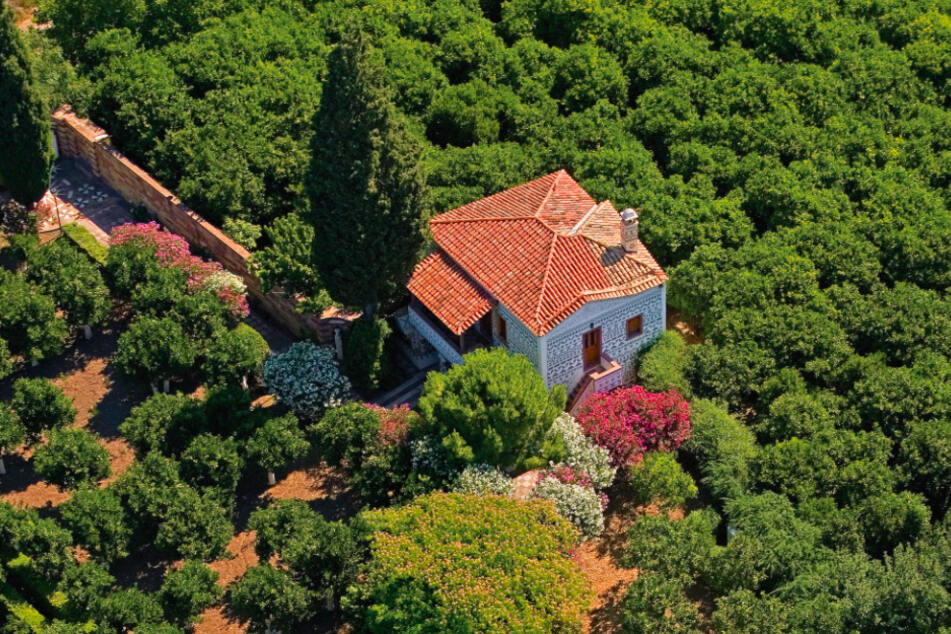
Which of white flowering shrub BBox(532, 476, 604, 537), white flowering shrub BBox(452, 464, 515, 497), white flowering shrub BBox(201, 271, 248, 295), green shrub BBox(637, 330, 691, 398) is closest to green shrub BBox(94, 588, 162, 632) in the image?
white flowering shrub BBox(452, 464, 515, 497)

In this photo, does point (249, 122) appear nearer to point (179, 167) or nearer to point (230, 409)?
point (179, 167)

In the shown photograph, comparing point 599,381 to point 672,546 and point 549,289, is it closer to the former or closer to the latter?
point 549,289

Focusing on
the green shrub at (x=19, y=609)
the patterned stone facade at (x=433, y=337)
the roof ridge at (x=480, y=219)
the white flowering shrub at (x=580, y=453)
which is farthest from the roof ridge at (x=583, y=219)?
the green shrub at (x=19, y=609)

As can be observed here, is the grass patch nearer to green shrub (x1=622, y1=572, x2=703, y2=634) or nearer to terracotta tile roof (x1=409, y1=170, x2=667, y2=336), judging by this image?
terracotta tile roof (x1=409, y1=170, x2=667, y2=336)

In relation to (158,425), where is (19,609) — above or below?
below

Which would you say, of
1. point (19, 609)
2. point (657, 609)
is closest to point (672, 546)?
point (657, 609)

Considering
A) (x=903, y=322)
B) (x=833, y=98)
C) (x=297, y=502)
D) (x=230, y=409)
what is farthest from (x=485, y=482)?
(x=833, y=98)
